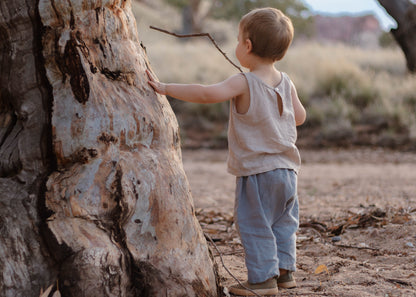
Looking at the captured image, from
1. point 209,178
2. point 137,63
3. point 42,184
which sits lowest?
point 209,178

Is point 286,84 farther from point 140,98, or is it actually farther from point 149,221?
point 149,221

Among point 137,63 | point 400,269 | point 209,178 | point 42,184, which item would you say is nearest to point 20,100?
point 42,184

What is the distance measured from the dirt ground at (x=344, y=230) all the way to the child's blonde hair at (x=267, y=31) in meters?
1.26

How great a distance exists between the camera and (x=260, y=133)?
2.68 metres

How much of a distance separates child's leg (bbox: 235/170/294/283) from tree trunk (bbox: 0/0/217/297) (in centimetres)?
28

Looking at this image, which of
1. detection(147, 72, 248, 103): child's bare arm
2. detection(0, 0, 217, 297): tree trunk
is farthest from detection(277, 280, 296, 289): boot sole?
detection(147, 72, 248, 103): child's bare arm

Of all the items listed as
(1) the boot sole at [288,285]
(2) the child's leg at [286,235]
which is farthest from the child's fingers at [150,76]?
(1) the boot sole at [288,285]

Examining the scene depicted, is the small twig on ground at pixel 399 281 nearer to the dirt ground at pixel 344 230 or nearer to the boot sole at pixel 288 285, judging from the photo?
the dirt ground at pixel 344 230

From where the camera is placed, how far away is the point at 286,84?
2791 millimetres

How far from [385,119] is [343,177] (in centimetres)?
432

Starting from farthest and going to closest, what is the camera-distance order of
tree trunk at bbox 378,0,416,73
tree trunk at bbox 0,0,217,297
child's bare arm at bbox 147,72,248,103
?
tree trunk at bbox 378,0,416,73, child's bare arm at bbox 147,72,248,103, tree trunk at bbox 0,0,217,297

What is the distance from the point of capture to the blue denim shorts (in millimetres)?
2672

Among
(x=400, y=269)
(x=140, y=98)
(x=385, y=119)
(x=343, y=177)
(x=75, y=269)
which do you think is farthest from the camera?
(x=385, y=119)

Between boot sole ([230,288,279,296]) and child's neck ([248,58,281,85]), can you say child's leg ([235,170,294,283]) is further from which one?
child's neck ([248,58,281,85])
